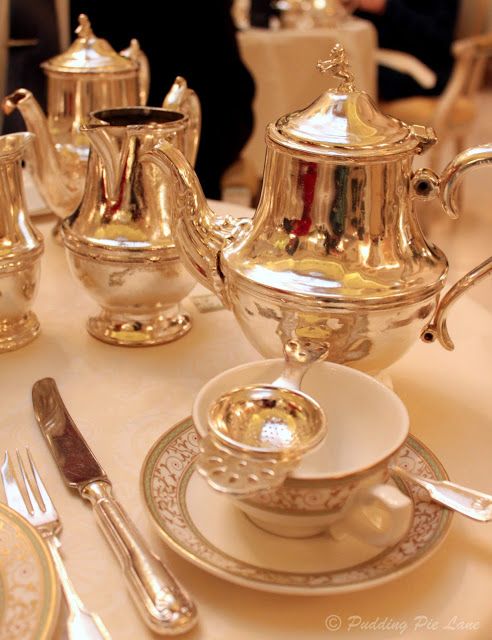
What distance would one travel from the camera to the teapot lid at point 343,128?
0.52 metres

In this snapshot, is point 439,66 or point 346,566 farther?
point 439,66

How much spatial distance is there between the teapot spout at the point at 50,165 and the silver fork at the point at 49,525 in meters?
0.38

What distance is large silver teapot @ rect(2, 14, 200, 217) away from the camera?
81 cm

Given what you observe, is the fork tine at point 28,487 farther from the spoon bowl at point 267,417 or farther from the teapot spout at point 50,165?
the teapot spout at point 50,165

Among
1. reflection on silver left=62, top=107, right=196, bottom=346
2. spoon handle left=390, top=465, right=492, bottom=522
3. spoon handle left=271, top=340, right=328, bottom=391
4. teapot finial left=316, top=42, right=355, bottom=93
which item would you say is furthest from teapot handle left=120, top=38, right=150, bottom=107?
spoon handle left=390, top=465, right=492, bottom=522

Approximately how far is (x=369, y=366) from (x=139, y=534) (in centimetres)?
23

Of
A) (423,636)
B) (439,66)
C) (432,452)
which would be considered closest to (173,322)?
(432,452)

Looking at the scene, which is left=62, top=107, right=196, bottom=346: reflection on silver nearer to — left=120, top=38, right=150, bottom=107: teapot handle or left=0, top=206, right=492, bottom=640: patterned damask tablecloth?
left=0, top=206, right=492, bottom=640: patterned damask tablecloth

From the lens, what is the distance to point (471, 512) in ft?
1.37

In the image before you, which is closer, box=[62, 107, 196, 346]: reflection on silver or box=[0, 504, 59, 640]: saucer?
box=[0, 504, 59, 640]: saucer

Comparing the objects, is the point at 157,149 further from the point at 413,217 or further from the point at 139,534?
the point at 139,534

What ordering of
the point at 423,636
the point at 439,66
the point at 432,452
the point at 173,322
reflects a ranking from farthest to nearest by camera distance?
the point at 439,66 < the point at 173,322 < the point at 432,452 < the point at 423,636

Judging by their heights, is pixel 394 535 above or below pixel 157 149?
below

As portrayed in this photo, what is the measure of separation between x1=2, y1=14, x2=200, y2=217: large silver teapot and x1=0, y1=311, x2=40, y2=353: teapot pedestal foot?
19 centimetres
